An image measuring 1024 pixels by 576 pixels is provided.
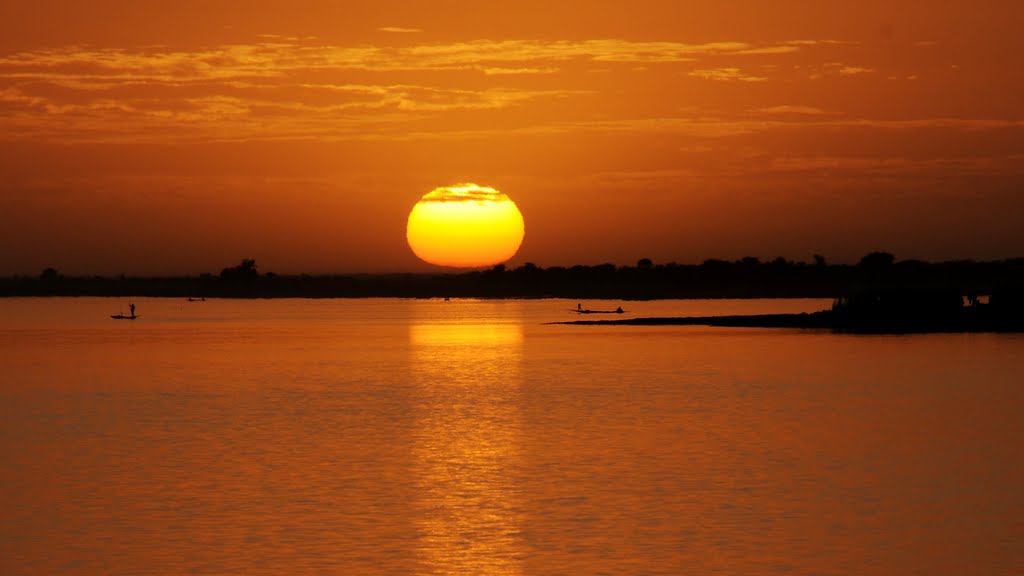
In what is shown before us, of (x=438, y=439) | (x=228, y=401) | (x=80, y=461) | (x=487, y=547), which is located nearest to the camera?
(x=487, y=547)

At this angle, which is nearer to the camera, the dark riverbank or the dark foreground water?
the dark foreground water

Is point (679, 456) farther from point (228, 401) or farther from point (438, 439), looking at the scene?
point (228, 401)

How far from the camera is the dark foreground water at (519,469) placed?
27.0m

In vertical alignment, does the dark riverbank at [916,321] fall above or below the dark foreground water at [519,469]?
above

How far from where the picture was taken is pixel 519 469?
39.1 meters

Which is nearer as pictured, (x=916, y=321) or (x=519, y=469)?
(x=519, y=469)

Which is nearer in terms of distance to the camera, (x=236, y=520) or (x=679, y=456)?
(x=236, y=520)

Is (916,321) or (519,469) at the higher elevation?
(916,321)

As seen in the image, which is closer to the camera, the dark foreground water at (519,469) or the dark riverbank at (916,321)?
the dark foreground water at (519,469)

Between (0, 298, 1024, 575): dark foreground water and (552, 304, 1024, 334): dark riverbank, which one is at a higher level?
(552, 304, 1024, 334): dark riverbank

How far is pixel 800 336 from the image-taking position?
402ft

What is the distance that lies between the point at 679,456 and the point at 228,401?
28.1m

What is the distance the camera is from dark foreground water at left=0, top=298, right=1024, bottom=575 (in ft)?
88.4

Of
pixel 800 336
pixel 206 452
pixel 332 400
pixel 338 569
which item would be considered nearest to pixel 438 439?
pixel 206 452
